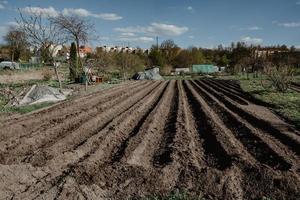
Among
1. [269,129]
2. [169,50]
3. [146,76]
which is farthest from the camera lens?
[169,50]

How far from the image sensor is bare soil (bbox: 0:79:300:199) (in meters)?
6.60

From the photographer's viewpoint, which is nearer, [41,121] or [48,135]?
[48,135]

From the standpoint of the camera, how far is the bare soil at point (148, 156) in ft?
21.7

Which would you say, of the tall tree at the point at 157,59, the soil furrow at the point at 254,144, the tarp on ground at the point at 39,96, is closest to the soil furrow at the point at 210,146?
the soil furrow at the point at 254,144

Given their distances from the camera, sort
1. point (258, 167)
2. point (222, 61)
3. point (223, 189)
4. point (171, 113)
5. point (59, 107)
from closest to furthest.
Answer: point (223, 189), point (258, 167), point (171, 113), point (59, 107), point (222, 61)

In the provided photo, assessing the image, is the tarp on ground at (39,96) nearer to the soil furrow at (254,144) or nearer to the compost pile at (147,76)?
the soil furrow at (254,144)

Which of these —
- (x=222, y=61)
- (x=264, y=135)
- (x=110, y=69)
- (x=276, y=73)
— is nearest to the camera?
(x=264, y=135)

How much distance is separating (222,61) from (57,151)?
7222cm

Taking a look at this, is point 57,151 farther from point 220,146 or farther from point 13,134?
point 220,146

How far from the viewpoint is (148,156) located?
8.74 meters

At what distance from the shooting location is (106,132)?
11180mm

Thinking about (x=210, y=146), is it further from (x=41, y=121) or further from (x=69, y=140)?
(x=41, y=121)

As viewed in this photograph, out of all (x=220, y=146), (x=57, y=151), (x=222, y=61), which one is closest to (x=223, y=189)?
(x=220, y=146)

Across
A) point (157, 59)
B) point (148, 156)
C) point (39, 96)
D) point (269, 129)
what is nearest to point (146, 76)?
point (157, 59)
